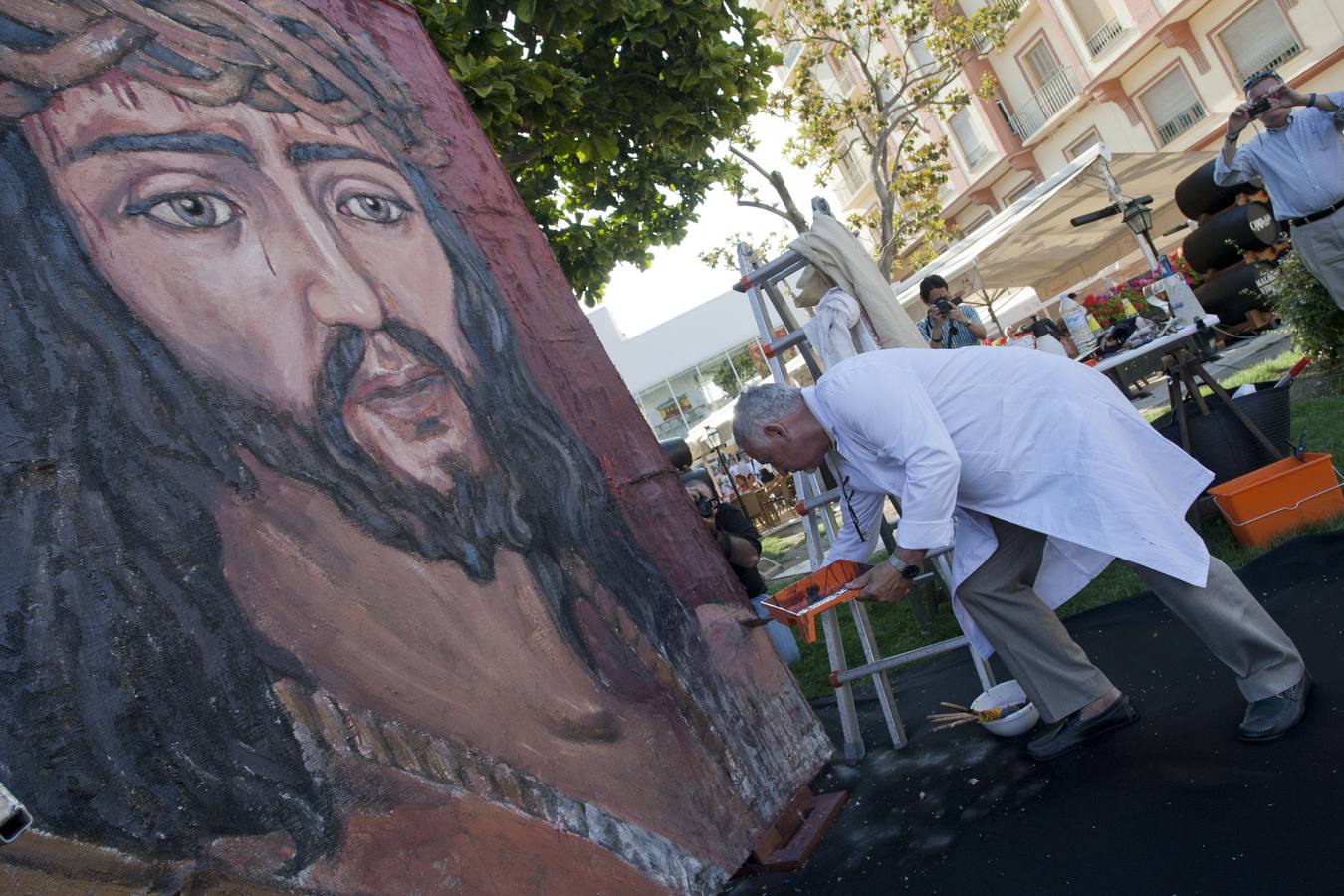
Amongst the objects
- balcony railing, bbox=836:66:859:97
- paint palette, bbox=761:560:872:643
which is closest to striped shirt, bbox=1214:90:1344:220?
paint palette, bbox=761:560:872:643

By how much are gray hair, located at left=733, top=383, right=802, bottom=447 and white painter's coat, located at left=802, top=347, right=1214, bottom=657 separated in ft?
0.25

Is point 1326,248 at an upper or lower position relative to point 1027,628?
upper

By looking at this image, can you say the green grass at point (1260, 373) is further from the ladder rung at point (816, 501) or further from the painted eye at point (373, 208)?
the painted eye at point (373, 208)

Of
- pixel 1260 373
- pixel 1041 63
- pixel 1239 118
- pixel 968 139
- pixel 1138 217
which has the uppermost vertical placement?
pixel 1041 63

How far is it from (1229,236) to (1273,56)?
10.6 meters

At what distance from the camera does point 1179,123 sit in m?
20.5

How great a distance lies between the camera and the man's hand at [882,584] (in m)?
2.92

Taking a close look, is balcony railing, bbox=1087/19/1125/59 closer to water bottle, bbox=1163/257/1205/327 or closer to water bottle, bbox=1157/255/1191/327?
water bottle, bbox=1157/255/1191/327

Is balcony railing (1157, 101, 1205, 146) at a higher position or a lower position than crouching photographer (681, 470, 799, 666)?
higher

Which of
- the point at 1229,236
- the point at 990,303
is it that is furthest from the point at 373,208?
the point at 990,303

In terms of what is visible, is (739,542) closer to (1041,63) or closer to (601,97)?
(601,97)

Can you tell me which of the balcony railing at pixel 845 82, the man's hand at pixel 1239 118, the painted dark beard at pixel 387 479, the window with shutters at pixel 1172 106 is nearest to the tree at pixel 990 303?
the window with shutters at pixel 1172 106

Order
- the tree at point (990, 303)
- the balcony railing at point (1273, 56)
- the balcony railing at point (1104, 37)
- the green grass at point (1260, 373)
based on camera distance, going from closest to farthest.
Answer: the green grass at point (1260, 373) → the tree at point (990, 303) → the balcony railing at point (1273, 56) → the balcony railing at point (1104, 37)

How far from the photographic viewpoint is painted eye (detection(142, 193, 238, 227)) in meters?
2.19
